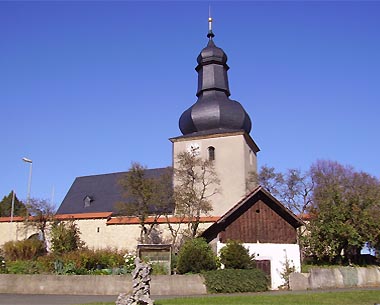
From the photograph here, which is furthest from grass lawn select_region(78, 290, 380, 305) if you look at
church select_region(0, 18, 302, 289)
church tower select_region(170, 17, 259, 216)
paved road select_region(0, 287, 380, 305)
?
church tower select_region(170, 17, 259, 216)

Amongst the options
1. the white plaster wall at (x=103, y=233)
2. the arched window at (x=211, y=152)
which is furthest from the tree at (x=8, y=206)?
the arched window at (x=211, y=152)

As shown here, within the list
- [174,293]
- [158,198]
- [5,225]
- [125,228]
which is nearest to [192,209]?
[158,198]

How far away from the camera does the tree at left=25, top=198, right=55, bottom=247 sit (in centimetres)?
4016

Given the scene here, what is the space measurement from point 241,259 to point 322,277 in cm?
436

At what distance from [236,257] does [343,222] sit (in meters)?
8.70

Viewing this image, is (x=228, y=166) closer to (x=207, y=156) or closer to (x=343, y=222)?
(x=207, y=156)

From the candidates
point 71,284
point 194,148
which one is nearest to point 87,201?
point 194,148

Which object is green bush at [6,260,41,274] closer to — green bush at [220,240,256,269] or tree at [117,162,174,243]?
green bush at [220,240,256,269]

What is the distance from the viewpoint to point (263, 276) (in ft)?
70.9

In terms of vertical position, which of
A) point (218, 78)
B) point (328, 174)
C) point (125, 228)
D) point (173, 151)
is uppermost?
point (218, 78)

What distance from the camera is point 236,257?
888 inches

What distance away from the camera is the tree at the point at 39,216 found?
132ft

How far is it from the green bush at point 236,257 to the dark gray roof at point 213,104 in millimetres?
17551

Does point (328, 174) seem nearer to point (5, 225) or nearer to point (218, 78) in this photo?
point (218, 78)
